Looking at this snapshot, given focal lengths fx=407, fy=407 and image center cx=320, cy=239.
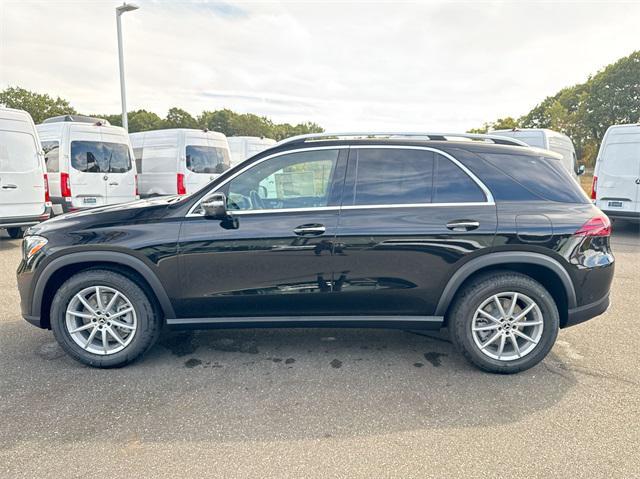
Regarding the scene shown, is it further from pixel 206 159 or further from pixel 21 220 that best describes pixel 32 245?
pixel 206 159

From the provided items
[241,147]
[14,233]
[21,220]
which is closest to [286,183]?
[21,220]

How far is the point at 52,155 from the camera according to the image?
8781mm

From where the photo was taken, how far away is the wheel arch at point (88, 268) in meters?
3.07

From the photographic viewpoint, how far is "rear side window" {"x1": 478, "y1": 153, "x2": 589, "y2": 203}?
317cm

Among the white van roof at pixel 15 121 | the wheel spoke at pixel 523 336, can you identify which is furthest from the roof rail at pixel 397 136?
the white van roof at pixel 15 121

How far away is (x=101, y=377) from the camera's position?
3.04 m

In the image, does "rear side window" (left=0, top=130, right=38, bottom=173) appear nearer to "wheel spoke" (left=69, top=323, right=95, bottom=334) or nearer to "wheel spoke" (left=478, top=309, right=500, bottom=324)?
"wheel spoke" (left=69, top=323, right=95, bottom=334)

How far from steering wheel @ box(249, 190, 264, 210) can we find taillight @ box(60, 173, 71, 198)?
7262 millimetres

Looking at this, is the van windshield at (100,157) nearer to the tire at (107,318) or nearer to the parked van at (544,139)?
the tire at (107,318)

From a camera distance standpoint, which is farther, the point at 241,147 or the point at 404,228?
the point at 241,147

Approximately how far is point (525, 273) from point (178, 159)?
924 cm

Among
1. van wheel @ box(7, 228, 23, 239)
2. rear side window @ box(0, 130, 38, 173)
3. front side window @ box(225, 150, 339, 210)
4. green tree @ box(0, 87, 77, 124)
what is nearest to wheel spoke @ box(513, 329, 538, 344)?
front side window @ box(225, 150, 339, 210)

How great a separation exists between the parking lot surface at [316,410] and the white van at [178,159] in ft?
23.5

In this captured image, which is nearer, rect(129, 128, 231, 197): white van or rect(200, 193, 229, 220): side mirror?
rect(200, 193, 229, 220): side mirror
